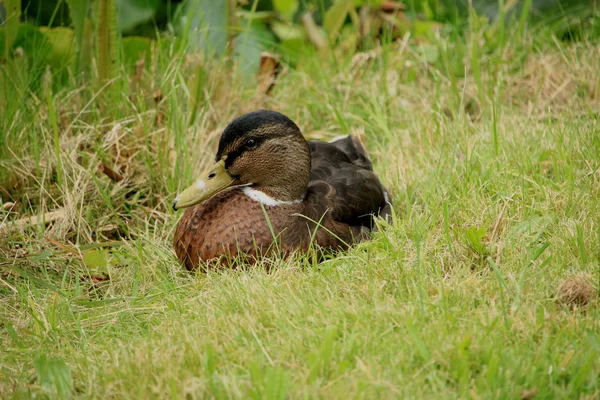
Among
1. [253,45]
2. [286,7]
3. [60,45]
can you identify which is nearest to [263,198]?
[60,45]

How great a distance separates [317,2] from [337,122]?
1759 millimetres

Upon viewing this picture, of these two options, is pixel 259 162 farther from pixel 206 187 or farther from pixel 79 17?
pixel 79 17

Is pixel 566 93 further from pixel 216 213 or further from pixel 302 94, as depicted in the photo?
pixel 216 213

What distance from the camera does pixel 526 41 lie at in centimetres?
525

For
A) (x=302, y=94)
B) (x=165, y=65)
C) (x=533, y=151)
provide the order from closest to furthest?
1. (x=533, y=151)
2. (x=165, y=65)
3. (x=302, y=94)

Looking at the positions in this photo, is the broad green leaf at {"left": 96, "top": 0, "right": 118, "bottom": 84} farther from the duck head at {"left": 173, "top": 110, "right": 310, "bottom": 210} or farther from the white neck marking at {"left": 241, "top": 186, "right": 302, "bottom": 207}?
the white neck marking at {"left": 241, "top": 186, "right": 302, "bottom": 207}

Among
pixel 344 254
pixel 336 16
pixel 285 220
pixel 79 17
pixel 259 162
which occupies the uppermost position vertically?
pixel 79 17

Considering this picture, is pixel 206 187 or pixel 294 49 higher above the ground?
pixel 294 49

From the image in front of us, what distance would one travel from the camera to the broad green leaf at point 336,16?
18.2 ft

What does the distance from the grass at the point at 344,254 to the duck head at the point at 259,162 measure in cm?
39

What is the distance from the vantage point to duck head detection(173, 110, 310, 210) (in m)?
3.59

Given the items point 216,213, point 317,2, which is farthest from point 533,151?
point 317,2

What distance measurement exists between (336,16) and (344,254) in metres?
2.59

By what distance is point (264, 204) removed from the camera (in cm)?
364
